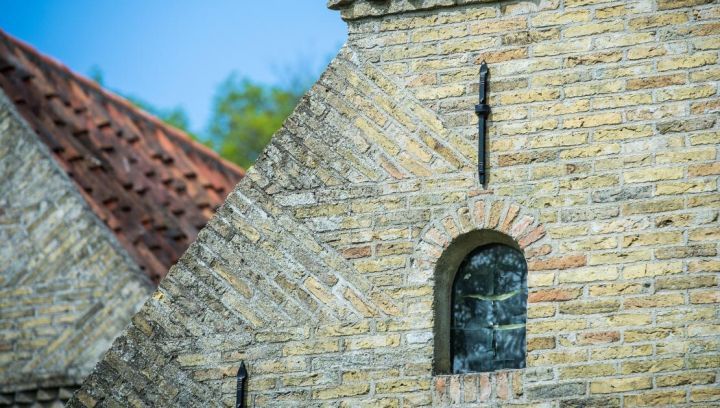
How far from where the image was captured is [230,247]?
37.1 feet

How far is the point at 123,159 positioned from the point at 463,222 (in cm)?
725

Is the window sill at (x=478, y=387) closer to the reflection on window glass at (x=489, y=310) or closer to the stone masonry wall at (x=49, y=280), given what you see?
the reflection on window glass at (x=489, y=310)

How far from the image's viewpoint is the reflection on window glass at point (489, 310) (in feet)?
35.5

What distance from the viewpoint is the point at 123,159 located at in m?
17.4

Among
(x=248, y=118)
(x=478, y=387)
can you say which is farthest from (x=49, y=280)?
(x=248, y=118)

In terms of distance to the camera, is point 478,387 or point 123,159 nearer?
point 478,387

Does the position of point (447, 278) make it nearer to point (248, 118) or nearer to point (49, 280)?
point (49, 280)

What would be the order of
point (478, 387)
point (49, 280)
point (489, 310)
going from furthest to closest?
1. point (49, 280)
2. point (489, 310)
3. point (478, 387)

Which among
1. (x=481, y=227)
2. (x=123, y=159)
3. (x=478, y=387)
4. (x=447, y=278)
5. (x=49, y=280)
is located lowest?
(x=478, y=387)

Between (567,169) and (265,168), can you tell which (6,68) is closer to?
(265,168)

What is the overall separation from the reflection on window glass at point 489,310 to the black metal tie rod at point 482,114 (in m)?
0.53

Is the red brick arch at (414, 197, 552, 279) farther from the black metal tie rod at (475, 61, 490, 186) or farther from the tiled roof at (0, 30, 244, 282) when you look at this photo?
the tiled roof at (0, 30, 244, 282)

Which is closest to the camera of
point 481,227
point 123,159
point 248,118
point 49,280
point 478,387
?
point 478,387

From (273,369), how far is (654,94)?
9.84 ft
